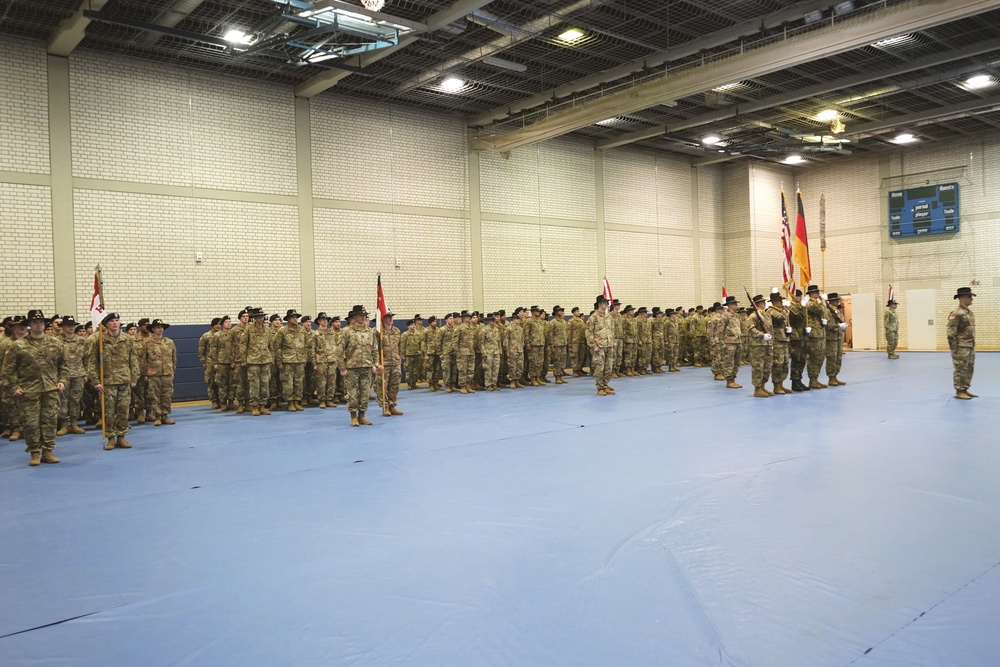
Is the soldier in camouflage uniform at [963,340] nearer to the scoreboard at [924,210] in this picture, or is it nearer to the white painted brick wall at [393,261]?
the white painted brick wall at [393,261]

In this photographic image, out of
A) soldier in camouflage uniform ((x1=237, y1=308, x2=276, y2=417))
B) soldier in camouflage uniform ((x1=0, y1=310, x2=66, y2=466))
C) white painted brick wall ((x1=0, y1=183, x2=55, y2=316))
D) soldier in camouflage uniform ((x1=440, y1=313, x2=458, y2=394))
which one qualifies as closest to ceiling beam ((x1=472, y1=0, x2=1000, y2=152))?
soldier in camouflage uniform ((x1=440, y1=313, x2=458, y2=394))

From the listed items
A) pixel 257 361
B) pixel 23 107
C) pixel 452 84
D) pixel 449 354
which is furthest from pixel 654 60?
pixel 23 107

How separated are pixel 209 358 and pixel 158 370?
222 cm

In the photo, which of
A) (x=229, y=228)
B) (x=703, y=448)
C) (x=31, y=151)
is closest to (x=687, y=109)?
(x=229, y=228)

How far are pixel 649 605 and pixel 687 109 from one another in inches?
763

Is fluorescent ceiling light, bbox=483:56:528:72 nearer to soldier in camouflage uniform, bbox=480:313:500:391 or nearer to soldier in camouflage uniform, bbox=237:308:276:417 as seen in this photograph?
soldier in camouflage uniform, bbox=480:313:500:391

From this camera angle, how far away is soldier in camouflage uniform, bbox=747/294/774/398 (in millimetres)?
12609

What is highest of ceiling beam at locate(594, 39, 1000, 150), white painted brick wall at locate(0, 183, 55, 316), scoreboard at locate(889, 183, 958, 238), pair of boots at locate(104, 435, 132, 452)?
ceiling beam at locate(594, 39, 1000, 150)

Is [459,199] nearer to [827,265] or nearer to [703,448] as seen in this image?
[703,448]

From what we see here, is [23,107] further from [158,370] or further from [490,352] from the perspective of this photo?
[490,352]

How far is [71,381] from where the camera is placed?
11.0 meters

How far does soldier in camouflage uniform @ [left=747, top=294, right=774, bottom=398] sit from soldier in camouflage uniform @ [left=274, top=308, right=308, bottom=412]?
850 cm

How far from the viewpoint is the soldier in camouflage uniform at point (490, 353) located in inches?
631

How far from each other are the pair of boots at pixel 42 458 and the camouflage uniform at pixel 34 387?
0.01 m
